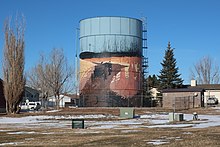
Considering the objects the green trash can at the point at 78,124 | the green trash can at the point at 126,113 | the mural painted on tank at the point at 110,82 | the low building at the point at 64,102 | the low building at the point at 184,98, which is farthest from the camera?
the low building at the point at 64,102

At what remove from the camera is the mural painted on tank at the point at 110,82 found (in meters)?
60.2

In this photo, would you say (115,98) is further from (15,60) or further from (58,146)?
(58,146)

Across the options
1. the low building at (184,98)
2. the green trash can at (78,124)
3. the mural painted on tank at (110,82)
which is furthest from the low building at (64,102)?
the green trash can at (78,124)

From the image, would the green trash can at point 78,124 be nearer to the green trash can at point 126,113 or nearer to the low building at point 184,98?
the green trash can at point 126,113

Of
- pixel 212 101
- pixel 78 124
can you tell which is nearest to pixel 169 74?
pixel 212 101

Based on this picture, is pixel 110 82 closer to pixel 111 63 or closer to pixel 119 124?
pixel 111 63

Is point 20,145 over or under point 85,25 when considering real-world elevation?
under

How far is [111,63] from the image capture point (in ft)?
201

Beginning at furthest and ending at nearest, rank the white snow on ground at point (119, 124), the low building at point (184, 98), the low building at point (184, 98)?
the low building at point (184, 98), the low building at point (184, 98), the white snow on ground at point (119, 124)

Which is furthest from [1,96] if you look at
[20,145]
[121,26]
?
[20,145]

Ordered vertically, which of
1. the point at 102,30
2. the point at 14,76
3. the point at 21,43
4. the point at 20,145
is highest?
the point at 102,30

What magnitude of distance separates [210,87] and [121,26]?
20.1 metres

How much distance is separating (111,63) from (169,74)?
48.8 ft

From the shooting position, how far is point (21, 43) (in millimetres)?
47438
